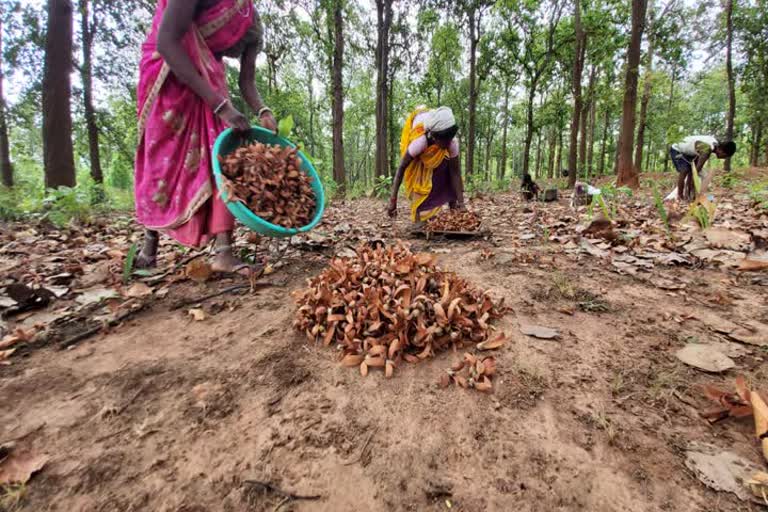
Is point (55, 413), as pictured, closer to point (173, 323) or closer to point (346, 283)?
point (173, 323)

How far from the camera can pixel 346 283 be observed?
1.75 meters

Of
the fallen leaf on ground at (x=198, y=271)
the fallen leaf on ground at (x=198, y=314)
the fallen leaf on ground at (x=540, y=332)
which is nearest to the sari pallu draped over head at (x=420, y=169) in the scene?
the fallen leaf on ground at (x=198, y=271)

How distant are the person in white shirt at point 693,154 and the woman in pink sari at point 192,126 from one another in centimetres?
618

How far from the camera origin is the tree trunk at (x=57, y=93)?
525 cm

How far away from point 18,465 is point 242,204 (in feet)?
4.64

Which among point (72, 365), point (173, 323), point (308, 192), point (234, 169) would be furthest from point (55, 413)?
point (308, 192)

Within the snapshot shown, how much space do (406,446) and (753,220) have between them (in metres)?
4.45

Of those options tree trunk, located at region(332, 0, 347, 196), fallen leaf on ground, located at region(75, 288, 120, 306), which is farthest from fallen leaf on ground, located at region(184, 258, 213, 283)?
tree trunk, located at region(332, 0, 347, 196)

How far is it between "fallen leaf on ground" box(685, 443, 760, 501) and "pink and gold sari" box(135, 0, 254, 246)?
249 centimetres

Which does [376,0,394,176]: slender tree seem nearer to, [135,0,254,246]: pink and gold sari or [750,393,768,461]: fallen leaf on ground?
[135,0,254,246]: pink and gold sari

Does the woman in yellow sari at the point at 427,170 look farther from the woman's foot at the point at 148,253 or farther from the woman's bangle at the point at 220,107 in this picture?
the woman's foot at the point at 148,253

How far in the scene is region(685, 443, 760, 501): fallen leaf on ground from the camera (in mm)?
858

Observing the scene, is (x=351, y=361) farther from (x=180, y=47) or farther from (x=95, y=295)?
(x=180, y=47)

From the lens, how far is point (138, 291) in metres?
2.15
